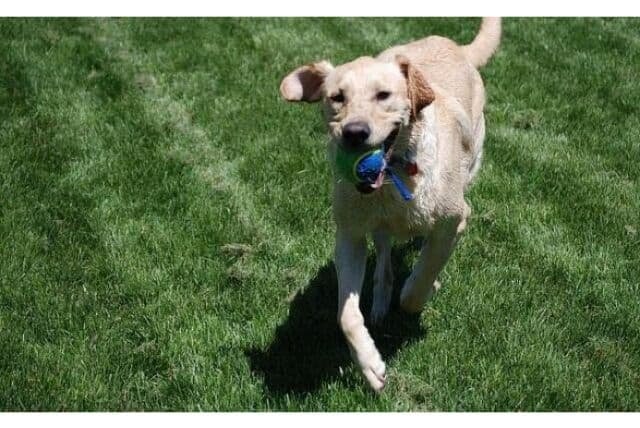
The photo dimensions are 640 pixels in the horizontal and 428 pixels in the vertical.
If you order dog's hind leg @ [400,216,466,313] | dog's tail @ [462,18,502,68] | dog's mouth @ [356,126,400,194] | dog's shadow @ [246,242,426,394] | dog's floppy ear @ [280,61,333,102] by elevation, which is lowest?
dog's shadow @ [246,242,426,394]

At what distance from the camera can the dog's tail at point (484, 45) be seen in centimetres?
651

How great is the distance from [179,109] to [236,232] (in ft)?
8.41

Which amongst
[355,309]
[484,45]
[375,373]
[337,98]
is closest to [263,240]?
[355,309]

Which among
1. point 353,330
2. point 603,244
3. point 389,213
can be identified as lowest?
point 603,244

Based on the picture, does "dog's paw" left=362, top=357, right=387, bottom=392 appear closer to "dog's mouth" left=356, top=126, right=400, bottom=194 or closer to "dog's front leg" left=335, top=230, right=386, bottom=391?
"dog's front leg" left=335, top=230, right=386, bottom=391

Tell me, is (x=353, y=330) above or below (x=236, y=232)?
above

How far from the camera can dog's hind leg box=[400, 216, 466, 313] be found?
15.5 feet

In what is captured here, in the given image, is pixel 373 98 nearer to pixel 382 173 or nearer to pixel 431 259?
pixel 382 173

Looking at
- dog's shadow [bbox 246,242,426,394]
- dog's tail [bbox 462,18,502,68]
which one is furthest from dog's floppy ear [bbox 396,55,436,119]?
dog's tail [bbox 462,18,502,68]

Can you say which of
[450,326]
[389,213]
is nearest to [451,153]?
[389,213]

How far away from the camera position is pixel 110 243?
235 inches

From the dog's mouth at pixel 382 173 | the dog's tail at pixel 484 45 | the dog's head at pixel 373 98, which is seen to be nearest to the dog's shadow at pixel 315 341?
the dog's mouth at pixel 382 173

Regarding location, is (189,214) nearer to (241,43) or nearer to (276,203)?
Answer: (276,203)

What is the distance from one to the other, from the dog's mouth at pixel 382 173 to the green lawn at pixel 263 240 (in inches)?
42.0
